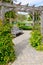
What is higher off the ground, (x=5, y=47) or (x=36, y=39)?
(x=5, y=47)

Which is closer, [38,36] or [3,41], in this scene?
[3,41]

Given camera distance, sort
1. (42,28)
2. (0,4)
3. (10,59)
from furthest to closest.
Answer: (42,28) → (0,4) → (10,59)

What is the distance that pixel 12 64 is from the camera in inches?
257

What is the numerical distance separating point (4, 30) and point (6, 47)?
876 mm

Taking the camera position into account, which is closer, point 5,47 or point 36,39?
point 5,47

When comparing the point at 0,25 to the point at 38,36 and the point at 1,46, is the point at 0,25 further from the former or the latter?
the point at 38,36

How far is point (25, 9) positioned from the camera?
11852 millimetres

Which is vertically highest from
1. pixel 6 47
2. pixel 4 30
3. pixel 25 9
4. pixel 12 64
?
pixel 25 9

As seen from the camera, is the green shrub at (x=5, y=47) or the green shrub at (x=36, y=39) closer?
the green shrub at (x=5, y=47)

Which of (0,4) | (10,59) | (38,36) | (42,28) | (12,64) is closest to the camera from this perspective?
(12,64)

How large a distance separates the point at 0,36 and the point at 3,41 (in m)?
0.35

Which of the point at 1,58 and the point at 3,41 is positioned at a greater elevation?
the point at 3,41

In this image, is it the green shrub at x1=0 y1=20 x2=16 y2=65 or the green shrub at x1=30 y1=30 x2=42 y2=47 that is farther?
the green shrub at x1=30 y1=30 x2=42 y2=47

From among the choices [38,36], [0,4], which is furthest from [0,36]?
[38,36]
